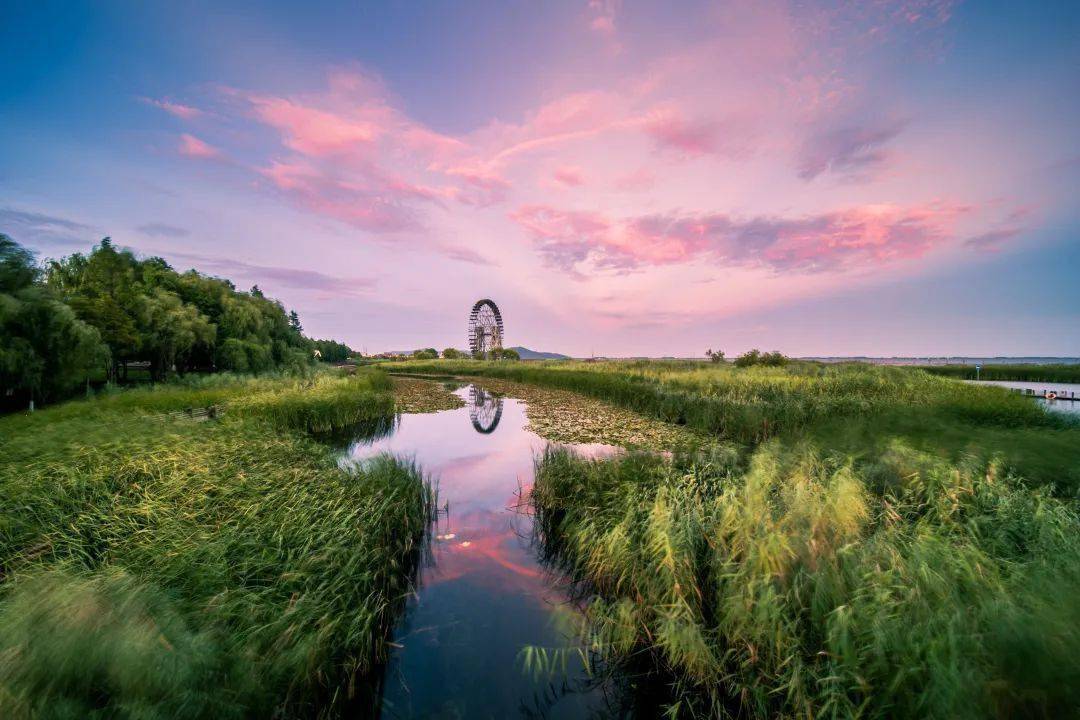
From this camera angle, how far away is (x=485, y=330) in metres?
64.9

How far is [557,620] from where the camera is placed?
16.1ft

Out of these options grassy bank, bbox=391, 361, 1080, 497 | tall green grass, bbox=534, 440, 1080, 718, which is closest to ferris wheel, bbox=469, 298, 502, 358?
grassy bank, bbox=391, 361, 1080, 497

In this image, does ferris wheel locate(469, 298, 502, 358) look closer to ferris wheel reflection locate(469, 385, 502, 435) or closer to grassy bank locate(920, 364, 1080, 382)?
ferris wheel reflection locate(469, 385, 502, 435)

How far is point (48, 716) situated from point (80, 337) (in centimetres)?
1857

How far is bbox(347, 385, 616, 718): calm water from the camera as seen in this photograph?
151 inches

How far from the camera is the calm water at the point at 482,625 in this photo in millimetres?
3825

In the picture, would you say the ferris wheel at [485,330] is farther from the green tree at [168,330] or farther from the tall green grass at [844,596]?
the tall green grass at [844,596]

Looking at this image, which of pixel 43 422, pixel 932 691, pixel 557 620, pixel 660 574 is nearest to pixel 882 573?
pixel 932 691

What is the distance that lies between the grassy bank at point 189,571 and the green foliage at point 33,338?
7147 millimetres

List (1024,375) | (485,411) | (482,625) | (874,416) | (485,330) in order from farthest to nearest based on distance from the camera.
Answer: (485,330), (1024,375), (485,411), (874,416), (482,625)

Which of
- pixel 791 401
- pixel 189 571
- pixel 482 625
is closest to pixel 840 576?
pixel 482 625

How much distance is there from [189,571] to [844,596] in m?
5.86

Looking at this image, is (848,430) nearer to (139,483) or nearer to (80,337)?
(139,483)

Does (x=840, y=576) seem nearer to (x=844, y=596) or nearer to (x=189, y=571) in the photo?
(x=844, y=596)
